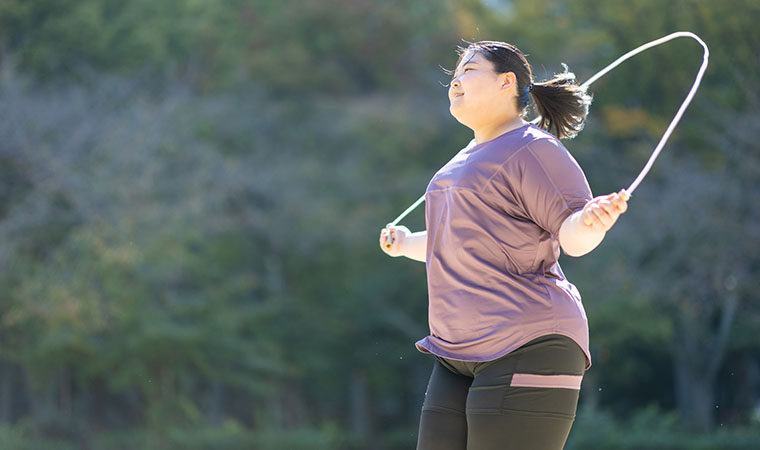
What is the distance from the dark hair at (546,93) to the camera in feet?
6.26

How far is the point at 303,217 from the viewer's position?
45.2 feet

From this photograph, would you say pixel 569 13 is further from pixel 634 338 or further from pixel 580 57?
pixel 634 338

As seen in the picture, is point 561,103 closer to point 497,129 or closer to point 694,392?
point 497,129

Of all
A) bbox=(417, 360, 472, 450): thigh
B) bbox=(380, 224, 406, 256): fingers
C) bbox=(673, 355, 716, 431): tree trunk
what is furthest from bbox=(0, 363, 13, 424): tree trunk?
bbox=(417, 360, 472, 450): thigh

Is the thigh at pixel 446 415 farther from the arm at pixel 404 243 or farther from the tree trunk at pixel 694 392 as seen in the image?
the tree trunk at pixel 694 392

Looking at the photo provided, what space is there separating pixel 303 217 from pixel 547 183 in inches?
478

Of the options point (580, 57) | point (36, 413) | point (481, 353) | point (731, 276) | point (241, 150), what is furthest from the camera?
point (241, 150)

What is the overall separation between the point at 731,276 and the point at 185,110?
24.8 ft

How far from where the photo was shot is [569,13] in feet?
46.4

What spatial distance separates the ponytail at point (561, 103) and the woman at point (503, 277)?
69mm

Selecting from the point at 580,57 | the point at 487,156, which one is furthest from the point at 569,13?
the point at 487,156

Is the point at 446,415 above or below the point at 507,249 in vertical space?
below

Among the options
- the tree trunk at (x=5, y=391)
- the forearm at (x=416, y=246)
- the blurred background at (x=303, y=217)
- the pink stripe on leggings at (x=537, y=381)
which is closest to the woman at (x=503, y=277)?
the pink stripe on leggings at (x=537, y=381)

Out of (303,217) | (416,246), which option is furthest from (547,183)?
(303,217)
